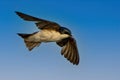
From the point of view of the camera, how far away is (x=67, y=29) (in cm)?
958

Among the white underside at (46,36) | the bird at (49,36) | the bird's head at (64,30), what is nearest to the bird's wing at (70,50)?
the bird at (49,36)

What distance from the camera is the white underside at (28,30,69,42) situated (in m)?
9.04

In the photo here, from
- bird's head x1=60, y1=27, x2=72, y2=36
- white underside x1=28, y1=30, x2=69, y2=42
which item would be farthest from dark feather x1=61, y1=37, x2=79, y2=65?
white underside x1=28, y1=30, x2=69, y2=42

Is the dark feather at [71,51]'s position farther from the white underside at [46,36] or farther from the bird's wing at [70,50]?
the white underside at [46,36]

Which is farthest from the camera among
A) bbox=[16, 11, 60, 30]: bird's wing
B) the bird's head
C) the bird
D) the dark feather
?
the dark feather

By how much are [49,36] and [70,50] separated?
5.09ft

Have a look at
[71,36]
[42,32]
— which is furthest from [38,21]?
[71,36]

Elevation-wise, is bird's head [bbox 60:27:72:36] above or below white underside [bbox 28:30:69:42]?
above

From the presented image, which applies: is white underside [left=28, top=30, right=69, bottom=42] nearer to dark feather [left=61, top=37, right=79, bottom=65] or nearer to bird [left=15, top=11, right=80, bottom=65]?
bird [left=15, top=11, right=80, bottom=65]

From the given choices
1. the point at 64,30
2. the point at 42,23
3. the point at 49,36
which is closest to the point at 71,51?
the point at 64,30

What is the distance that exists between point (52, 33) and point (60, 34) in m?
0.23

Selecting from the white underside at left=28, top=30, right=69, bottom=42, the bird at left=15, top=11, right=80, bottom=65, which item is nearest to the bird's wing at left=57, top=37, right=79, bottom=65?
the bird at left=15, top=11, right=80, bottom=65

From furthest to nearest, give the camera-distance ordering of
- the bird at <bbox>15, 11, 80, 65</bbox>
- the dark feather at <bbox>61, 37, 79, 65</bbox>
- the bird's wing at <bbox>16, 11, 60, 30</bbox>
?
the dark feather at <bbox>61, 37, 79, 65</bbox>, the bird at <bbox>15, 11, 80, 65</bbox>, the bird's wing at <bbox>16, 11, 60, 30</bbox>

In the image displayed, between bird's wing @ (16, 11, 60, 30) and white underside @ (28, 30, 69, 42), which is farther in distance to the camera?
white underside @ (28, 30, 69, 42)
